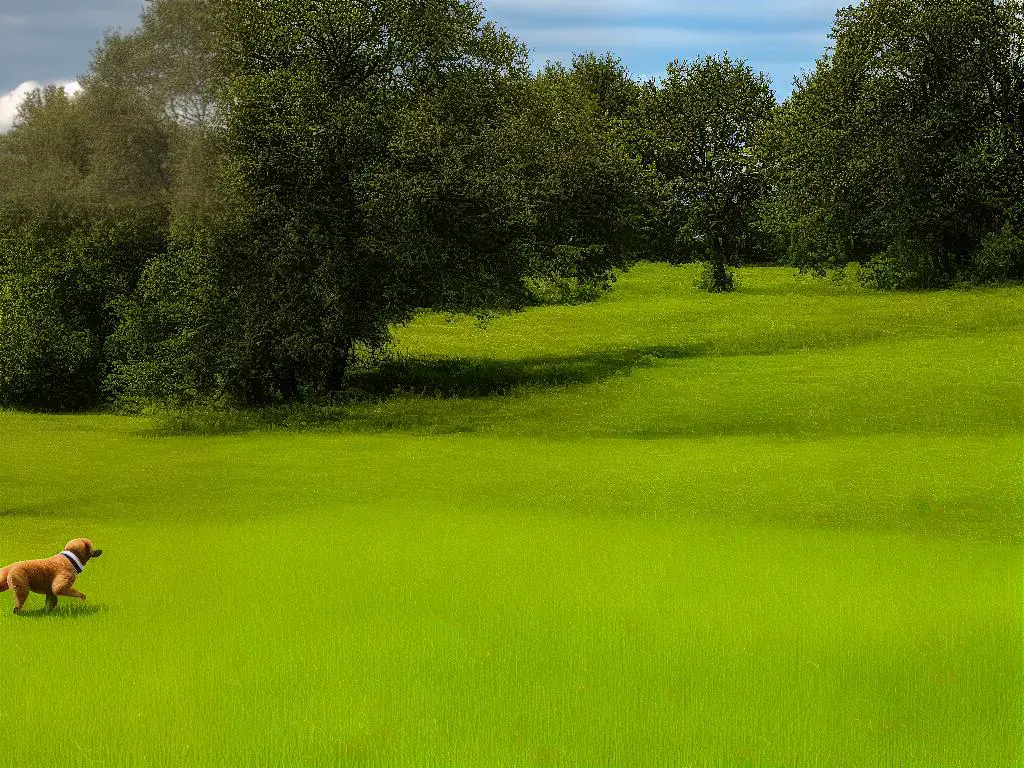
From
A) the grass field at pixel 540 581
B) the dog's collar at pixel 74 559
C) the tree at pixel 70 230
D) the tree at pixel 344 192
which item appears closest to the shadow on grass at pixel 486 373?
the tree at pixel 344 192

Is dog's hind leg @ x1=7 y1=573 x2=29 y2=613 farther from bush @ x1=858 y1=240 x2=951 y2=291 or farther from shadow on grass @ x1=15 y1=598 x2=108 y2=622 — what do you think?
bush @ x1=858 y1=240 x2=951 y2=291

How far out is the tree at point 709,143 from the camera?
65.1 meters

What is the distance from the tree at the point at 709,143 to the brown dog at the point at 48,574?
55.6 meters

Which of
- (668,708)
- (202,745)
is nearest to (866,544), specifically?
(668,708)

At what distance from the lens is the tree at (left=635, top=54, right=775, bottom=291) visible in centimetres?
6512

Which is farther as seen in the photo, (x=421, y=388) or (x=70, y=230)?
(x=70, y=230)

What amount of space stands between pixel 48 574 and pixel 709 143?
58.6 meters

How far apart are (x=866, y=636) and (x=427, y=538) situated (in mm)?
7427

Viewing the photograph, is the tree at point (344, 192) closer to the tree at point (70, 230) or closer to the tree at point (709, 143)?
the tree at point (70, 230)

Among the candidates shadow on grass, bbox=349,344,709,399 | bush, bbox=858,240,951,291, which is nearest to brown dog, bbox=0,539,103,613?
shadow on grass, bbox=349,344,709,399

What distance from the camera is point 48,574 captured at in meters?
11.6

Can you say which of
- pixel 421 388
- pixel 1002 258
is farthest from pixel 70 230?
pixel 1002 258

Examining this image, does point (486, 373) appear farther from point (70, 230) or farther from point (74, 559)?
point (74, 559)

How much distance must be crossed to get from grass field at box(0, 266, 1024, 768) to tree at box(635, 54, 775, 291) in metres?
30.6
